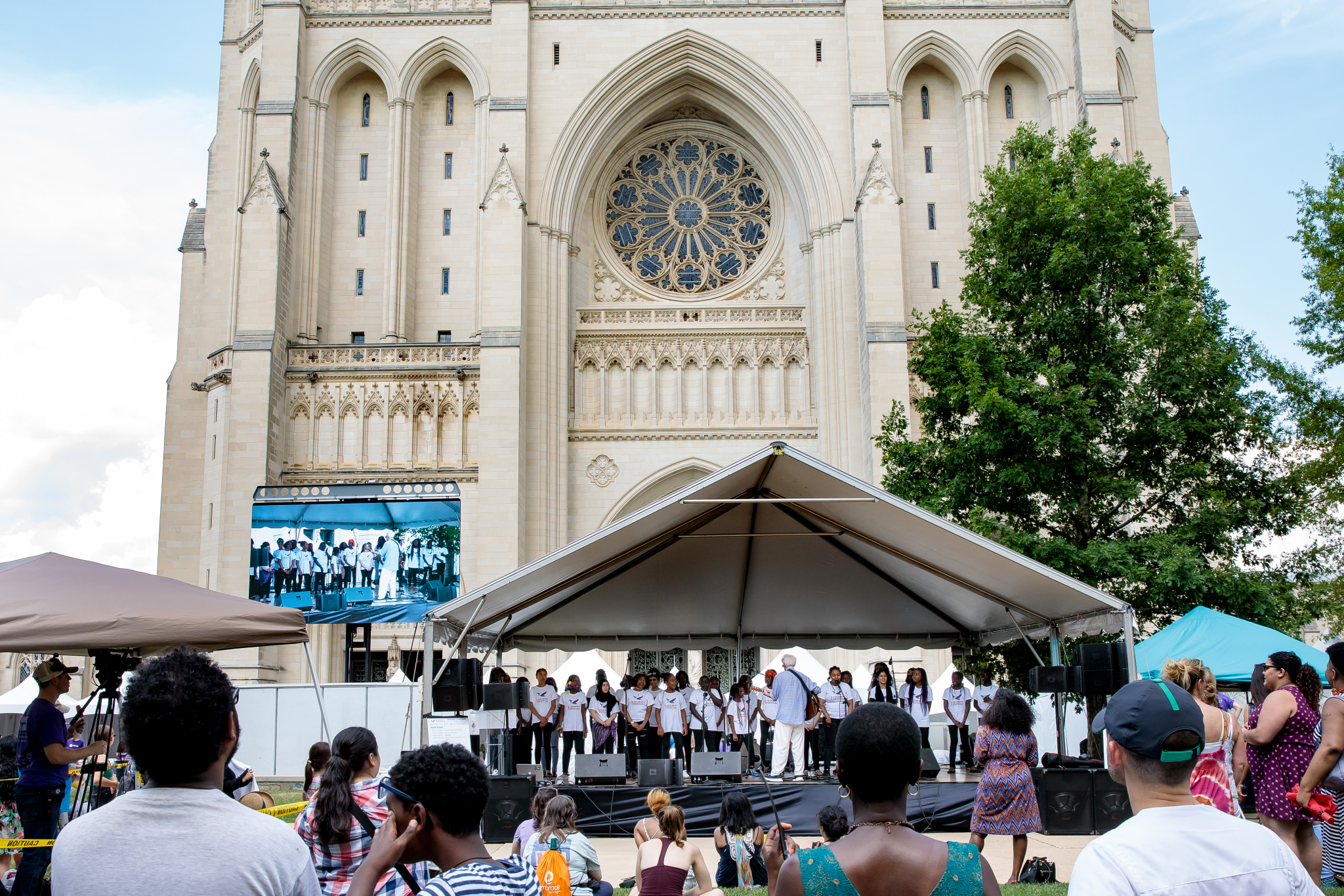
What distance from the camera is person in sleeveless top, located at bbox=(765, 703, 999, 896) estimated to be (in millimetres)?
2475

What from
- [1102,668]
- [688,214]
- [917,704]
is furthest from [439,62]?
[1102,668]

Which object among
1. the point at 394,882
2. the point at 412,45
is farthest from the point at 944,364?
the point at 412,45

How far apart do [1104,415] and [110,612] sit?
13.0 meters

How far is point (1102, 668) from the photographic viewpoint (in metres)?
10.3

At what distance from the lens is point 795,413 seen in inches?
1045

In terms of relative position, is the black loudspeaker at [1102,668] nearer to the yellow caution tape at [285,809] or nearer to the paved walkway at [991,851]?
the paved walkway at [991,851]

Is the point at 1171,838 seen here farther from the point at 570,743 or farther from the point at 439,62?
the point at 439,62

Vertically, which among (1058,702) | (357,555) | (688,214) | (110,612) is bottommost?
(1058,702)

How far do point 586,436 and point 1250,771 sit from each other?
20838 millimetres

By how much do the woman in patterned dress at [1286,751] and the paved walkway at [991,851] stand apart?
10.5 feet

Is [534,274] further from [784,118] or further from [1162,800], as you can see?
[1162,800]

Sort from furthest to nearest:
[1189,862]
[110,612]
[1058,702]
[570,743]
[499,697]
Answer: [570,743] < [1058,702] < [499,697] < [110,612] < [1189,862]

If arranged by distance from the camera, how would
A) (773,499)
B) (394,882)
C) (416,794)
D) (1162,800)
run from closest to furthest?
(1162,800)
(416,794)
(394,882)
(773,499)

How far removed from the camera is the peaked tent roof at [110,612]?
639cm
